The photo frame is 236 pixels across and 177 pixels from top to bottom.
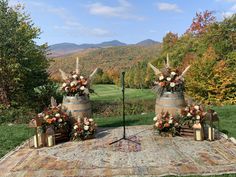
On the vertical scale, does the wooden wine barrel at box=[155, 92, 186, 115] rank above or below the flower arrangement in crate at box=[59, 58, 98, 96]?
below

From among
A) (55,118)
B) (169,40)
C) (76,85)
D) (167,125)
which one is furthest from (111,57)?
(55,118)

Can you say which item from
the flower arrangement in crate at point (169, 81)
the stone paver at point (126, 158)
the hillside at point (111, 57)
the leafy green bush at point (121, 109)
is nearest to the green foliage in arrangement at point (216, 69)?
the leafy green bush at point (121, 109)

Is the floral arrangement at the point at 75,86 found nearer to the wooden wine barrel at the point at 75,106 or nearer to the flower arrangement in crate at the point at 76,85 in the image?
the flower arrangement in crate at the point at 76,85

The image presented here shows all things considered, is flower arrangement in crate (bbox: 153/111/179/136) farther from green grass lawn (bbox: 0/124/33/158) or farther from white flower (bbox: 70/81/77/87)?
green grass lawn (bbox: 0/124/33/158)

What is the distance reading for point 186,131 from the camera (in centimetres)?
672

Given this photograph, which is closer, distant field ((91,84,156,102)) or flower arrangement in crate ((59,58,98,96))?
flower arrangement in crate ((59,58,98,96))

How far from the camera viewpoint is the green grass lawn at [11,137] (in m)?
6.52

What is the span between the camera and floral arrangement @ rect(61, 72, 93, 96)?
22.7ft

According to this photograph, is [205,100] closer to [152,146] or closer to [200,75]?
[200,75]

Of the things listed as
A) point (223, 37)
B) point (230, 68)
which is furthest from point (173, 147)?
point (223, 37)

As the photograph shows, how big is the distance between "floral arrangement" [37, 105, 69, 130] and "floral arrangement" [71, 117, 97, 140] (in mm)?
268

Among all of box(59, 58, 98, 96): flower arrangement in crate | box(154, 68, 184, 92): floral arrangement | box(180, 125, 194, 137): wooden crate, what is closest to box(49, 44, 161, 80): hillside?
box(59, 58, 98, 96): flower arrangement in crate

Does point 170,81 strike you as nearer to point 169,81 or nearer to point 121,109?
point 169,81

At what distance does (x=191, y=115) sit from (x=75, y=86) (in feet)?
9.43
